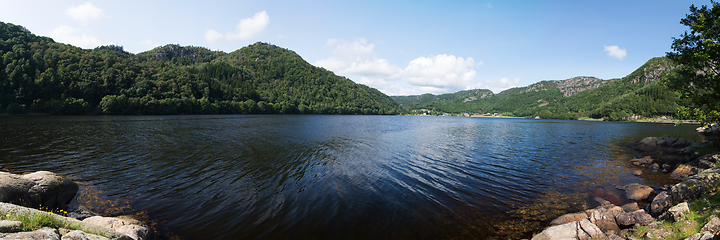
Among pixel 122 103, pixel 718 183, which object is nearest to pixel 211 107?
pixel 122 103

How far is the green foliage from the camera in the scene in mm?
13398

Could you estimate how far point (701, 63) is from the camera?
51.9 ft

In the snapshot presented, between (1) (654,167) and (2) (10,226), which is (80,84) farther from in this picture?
(1) (654,167)

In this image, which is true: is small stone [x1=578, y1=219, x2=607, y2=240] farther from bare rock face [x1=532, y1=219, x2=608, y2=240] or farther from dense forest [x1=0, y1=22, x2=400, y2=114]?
dense forest [x1=0, y1=22, x2=400, y2=114]

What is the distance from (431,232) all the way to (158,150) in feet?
86.2

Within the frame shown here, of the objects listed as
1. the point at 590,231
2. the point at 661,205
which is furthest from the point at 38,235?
the point at 661,205

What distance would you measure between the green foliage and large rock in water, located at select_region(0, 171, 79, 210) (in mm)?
29876

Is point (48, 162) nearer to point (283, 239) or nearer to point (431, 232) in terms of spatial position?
point (283, 239)

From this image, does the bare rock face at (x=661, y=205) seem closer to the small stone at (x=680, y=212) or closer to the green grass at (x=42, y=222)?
the small stone at (x=680, y=212)

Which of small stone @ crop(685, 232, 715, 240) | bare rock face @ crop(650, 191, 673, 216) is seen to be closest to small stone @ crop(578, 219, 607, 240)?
small stone @ crop(685, 232, 715, 240)

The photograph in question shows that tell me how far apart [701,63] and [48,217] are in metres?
31.1

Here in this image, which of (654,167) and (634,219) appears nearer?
(634,219)

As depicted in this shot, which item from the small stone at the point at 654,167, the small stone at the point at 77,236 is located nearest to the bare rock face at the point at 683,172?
the small stone at the point at 654,167

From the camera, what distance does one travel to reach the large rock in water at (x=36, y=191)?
8484 mm
